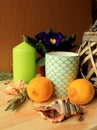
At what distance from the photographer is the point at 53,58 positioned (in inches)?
26.0

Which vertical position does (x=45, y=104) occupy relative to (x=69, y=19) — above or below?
below

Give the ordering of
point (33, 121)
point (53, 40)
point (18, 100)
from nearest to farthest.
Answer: point (33, 121), point (18, 100), point (53, 40)

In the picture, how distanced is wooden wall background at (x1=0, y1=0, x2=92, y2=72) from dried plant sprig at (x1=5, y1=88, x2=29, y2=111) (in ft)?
2.61

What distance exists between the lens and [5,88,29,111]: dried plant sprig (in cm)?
61

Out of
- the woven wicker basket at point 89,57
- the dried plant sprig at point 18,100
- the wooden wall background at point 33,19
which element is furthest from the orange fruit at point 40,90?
the wooden wall background at point 33,19

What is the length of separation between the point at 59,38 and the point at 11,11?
83 cm

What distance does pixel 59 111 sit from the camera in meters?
0.56

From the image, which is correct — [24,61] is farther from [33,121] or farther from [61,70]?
[33,121]

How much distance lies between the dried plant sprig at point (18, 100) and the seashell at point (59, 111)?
0.07 m

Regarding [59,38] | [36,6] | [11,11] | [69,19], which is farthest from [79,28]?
[59,38]

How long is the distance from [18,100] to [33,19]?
1044mm

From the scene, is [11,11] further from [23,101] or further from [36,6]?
[23,101]

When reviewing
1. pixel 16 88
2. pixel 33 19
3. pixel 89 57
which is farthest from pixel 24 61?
pixel 33 19

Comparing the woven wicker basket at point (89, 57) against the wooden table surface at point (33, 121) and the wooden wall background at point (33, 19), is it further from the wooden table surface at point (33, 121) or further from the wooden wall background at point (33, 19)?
the wooden wall background at point (33, 19)
